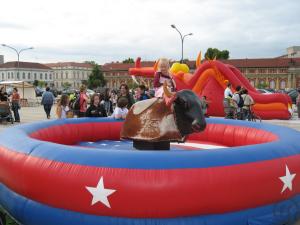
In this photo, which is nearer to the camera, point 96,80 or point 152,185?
point 152,185

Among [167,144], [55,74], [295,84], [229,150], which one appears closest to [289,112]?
[167,144]

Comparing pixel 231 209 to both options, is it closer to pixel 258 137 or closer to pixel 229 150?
pixel 229 150

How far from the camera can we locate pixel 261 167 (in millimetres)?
4598

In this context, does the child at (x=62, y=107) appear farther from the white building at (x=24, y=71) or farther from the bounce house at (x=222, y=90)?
the white building at (x=24, y=71)

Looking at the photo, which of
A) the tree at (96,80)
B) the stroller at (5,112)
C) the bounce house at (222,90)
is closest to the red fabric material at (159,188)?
the stroller at (5,112)

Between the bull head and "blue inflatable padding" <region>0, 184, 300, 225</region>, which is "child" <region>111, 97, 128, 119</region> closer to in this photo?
the bull head

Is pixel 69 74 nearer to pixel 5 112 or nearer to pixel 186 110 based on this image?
pixel 5 112

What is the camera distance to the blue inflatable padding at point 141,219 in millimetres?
4242

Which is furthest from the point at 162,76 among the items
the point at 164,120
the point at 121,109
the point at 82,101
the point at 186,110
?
the point at 82,101

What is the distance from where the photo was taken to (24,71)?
11788 centimetres

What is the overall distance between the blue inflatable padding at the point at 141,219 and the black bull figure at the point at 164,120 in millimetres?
1271

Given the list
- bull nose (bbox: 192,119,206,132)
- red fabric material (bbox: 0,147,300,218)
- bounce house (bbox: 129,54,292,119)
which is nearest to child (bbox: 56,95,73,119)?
red fabric material (bbox: 0,147,300,218)

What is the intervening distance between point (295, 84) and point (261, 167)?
90308 mm

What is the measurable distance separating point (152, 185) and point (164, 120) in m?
1.80
